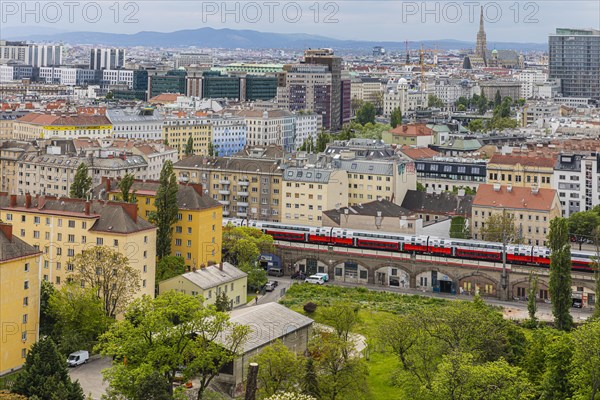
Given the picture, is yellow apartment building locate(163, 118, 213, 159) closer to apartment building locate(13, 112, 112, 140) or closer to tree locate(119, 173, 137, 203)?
apartment building locate(13, 112, 112, 140)

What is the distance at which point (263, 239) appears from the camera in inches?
2010

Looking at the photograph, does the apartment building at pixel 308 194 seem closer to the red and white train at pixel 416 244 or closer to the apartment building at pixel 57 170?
the red and white train at pixel 416 244

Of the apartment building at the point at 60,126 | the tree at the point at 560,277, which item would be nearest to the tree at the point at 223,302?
the tree at the point at 560,277

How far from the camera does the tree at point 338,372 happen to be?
97.6 feet

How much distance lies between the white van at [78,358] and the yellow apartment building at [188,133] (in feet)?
203

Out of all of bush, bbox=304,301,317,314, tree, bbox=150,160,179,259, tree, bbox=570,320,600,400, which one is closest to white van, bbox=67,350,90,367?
tree, bbox=150,160,179,259

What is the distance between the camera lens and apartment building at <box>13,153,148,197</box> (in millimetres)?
63906

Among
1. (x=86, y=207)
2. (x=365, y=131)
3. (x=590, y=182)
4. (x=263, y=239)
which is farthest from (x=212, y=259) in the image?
(x=365, y=131)

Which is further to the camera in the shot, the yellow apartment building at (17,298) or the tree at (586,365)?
the yellow apartment building at (17,298)

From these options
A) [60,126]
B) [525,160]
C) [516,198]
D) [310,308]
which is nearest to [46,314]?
[310,308]

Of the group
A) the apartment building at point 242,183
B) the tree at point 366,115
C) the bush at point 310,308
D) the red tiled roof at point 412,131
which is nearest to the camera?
the bush at point 310,308

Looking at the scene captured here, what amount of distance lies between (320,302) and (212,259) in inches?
235

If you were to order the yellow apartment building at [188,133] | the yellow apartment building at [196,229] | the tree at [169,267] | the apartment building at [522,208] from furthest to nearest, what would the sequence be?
1. the yellow apartment building at [188,133]
2. the apartment building at [522,208]
3. the yellow apartment building at [196,229]
4. the tree at [169,267]

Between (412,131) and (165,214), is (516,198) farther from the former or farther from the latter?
(412,131)
